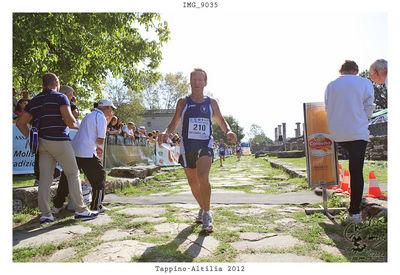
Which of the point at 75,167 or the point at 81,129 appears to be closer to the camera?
the point at 75,167

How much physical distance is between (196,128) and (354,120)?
166cm

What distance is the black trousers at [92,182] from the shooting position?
3.75 metres

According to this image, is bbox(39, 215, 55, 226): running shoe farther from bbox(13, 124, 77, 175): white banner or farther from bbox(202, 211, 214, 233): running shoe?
bbox(13, 124, 77, 175): white banner

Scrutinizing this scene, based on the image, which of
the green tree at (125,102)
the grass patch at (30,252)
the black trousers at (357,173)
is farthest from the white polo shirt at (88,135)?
the green tree at (125,102)

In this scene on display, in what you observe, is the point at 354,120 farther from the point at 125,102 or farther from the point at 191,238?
the point at 125,102

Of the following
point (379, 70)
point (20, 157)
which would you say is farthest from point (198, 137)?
point (20, 157)

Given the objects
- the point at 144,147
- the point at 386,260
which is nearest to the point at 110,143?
the point at 144,147

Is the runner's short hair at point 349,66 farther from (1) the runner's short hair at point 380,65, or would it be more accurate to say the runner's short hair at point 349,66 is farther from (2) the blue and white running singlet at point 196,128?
(2) the blue and white running singlet at point 196,128

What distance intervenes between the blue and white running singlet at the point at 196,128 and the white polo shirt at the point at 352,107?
1389 millimetres

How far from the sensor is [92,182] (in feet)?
12.5

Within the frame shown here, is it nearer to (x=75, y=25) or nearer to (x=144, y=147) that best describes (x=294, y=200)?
(x=75, y=25)

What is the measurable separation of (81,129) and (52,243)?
1.72 metres

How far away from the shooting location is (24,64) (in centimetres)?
511

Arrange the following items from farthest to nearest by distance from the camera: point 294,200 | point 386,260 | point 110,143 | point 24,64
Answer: point 110,143
point 24,64
point 294,200
point 386,260
